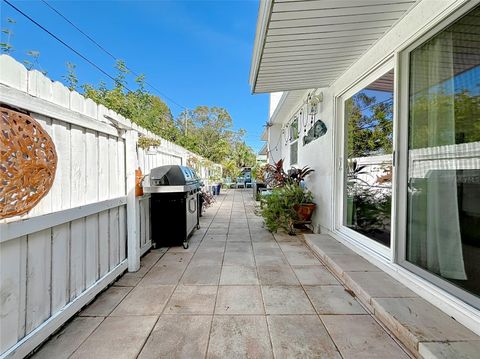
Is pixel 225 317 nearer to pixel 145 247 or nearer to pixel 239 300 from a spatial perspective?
pixel 239 300

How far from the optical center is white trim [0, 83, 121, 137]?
1364 mm

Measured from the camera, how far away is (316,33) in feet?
8.08

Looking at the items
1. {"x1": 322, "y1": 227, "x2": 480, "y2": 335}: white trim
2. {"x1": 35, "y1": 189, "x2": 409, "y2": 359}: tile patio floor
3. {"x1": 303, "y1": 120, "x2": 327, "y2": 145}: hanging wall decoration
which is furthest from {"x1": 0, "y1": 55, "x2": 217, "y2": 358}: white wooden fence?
{"x1": 303, "y1": 120, "x2": 327, "y2": 145}: hanging wall decoration

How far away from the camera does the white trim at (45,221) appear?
52.7 inches

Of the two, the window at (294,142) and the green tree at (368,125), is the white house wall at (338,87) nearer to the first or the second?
the green tree at (368,125)

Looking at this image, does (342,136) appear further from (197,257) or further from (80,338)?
(80,338)

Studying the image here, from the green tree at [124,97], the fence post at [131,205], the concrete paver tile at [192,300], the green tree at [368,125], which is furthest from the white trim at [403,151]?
the green tree at [124,97]

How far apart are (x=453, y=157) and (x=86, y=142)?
9.41ft

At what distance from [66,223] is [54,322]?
2.17 feet

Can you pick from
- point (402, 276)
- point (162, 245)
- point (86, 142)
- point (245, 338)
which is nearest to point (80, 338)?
point (245, 338)

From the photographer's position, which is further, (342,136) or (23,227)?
(342,136)

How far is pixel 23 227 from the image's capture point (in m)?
1.43

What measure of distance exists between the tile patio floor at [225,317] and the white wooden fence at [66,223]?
186mm

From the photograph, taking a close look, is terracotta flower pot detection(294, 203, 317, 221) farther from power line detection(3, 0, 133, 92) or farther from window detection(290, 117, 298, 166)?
power line detection(3, 0, 133, 92)
